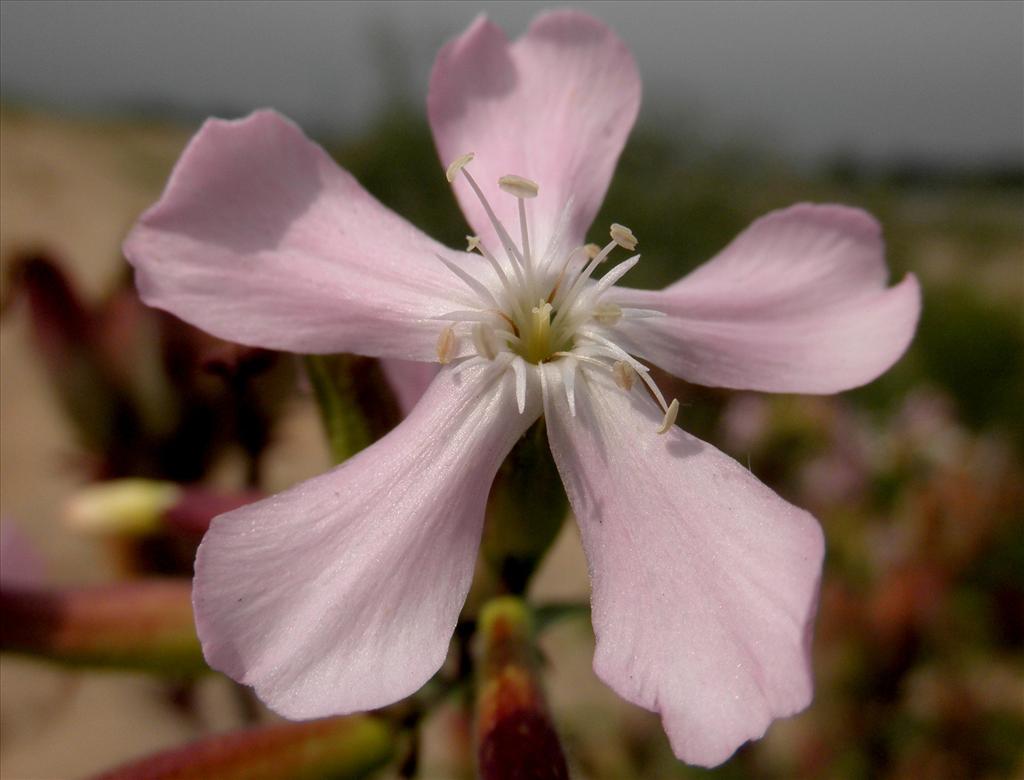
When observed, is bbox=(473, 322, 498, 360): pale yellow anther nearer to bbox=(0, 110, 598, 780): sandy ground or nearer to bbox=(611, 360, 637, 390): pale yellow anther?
bbox=(611, 360, 637, 390): pale yellow anther

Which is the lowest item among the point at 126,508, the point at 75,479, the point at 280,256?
the point at 75,479

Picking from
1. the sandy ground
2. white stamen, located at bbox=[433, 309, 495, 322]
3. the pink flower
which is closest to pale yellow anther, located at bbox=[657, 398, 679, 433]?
the pink flower

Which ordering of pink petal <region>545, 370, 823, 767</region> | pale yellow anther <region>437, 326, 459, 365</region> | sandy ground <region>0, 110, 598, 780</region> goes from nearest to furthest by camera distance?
pink petal <region>545, 370, 823, 767</region> < pale yellow anther <region>437, 326, 459, 365</region> < sandy ground <region>0, 110, 598, 780</region>

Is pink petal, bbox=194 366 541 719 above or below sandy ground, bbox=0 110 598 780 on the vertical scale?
above

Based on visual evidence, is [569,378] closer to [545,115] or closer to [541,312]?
[541,312]

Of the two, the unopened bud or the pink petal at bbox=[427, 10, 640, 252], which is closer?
the pink petal at bbox=[427, 10, 640, 252]

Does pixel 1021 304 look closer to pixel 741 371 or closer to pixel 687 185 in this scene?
pixel 687 185

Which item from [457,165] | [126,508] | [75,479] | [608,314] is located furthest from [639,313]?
[75,479]

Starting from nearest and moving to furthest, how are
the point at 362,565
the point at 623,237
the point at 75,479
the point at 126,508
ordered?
the point at 362,565, the point at 623,237, the point at 126,508, the point at 75,479
